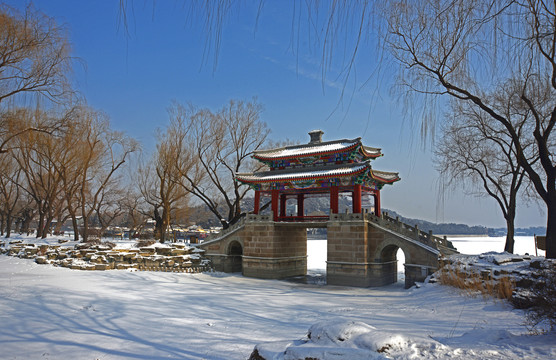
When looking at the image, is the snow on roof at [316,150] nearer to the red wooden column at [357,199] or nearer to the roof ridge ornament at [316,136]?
the roof ridge ornament at [316,136]

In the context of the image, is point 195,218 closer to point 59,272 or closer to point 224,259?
point 224,259

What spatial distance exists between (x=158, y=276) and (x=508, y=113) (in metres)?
18.6

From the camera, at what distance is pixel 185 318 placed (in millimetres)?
9875

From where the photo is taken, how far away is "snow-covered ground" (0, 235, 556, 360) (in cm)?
379

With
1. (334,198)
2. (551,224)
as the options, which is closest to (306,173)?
(334,198)

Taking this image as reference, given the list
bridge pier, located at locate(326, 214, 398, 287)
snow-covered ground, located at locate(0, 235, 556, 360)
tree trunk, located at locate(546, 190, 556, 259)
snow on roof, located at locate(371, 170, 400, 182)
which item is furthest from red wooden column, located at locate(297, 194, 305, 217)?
tree trunk, located at locate(546, 190, 556, 259)

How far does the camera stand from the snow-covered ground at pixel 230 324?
12.4 ft

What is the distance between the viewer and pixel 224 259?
79.9ft

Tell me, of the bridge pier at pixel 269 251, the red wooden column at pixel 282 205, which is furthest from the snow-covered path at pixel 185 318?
the red wooden column at pixel 282 205

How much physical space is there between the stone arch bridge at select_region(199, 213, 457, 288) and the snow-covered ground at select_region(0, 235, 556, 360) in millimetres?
3685

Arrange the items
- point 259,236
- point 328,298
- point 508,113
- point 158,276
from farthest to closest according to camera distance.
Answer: point 259,236
point 158,276
point 508,113
point 328,298

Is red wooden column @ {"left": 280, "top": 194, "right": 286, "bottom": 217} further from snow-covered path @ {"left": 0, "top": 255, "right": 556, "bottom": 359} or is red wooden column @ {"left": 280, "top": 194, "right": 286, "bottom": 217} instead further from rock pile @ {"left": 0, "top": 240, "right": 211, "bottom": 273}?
snow-covered path @ {"left": 0, "top": 255, "right": 556, "bottom": 359}

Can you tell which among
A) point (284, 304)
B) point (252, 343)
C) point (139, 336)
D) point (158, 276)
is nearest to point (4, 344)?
point (139, 336)

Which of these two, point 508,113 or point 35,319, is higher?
Result: point 508,113
